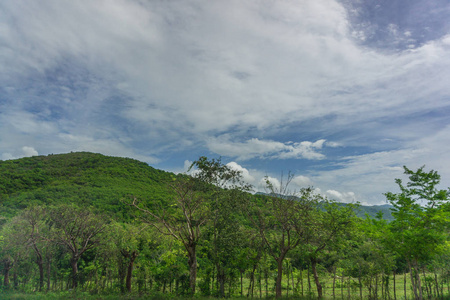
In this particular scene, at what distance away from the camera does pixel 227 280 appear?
27.9m

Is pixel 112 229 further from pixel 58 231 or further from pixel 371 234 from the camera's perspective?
pixel 371 234

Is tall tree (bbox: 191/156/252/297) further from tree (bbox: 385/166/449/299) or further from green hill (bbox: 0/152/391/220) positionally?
green hill (bbox: 0/152/391/220)

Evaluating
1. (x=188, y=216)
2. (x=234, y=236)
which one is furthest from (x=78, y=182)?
(x=234, y=236)

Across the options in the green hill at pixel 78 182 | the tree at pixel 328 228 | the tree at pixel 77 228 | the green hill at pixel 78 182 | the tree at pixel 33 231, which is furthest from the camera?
the green hill at pixel 78 182

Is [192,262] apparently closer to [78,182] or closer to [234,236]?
[234,236]

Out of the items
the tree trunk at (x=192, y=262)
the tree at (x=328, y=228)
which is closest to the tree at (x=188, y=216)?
A: the tree trunk at (x=192, y=262)

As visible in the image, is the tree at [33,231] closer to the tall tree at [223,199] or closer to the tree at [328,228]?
the tall tree at [223,199]

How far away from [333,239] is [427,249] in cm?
713

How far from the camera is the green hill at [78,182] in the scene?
5919 centimetres

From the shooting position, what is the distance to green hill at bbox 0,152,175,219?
59188 mm

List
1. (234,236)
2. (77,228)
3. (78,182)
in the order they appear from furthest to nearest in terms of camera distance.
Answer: (78,182), (77,228), (234,236)

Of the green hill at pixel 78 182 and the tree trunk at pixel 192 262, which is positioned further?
the green hill at pixel 78 182

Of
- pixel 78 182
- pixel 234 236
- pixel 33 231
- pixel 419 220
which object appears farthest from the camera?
pixel 78 182

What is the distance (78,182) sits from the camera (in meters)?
78.9
